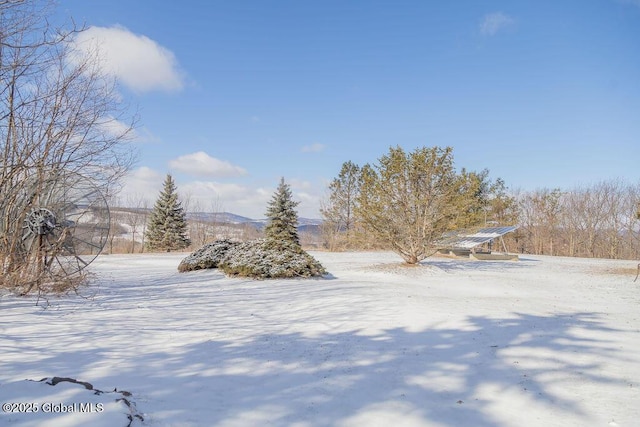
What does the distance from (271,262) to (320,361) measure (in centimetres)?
581

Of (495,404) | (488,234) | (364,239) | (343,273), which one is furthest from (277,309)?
(488,234)

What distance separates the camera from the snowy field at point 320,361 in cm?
244

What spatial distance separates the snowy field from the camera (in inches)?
96.1

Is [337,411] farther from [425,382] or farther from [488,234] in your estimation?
[488,234]

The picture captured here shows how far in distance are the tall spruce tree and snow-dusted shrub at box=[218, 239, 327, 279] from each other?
19.7m

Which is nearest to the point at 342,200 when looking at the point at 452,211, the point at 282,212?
the point at 282,212

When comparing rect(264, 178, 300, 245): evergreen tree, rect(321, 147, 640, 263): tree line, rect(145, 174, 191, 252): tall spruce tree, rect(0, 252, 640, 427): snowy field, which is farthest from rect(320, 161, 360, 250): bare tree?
rect(0, 252, 640, 427): snowy field

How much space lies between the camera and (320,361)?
3.46 metres

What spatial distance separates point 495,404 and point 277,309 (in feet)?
11.5

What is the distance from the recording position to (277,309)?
5.59 m

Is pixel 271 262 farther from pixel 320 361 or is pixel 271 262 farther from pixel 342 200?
pixel 342 200

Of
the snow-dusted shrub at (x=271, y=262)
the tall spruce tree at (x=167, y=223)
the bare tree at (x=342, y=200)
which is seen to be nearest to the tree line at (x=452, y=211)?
the bare tree at (x=342, y=200)

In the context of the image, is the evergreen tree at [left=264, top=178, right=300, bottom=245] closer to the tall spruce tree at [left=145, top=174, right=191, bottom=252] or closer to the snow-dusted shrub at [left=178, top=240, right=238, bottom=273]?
the tall spruce tree at [left=145, top=174, right=191, bottom=252]

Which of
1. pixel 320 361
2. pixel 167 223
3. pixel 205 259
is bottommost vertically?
pixel 320 361
